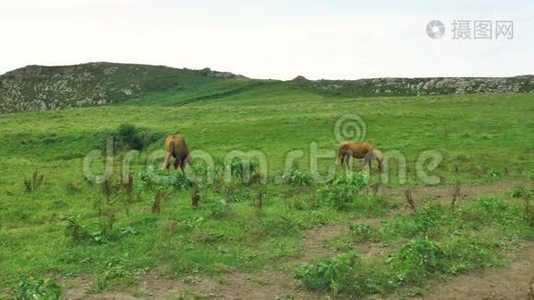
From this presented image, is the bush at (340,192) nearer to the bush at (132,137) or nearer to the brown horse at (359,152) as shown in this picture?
the brown horse at (359,152)

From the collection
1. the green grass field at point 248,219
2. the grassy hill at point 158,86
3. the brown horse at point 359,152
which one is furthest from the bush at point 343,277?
the grassy hill at point 158,86

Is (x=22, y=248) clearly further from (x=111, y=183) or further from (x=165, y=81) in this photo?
(x=165, y=81)

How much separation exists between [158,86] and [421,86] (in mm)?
44719

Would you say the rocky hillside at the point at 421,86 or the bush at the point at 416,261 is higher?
the rocky hillside at the point at 421,86

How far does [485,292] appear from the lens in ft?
33.1

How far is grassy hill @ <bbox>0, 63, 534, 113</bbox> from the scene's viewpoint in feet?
278

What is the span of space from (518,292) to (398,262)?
214cm

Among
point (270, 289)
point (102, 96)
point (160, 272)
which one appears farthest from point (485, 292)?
point (102, 96)

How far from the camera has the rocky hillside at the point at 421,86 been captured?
83.6m

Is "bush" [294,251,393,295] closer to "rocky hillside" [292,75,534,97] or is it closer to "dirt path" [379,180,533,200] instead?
"dirt path" [379,180,533,200]

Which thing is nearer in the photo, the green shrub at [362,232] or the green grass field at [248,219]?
the green grass field at [248,219]
